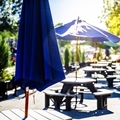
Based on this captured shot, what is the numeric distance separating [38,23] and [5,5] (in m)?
28.7

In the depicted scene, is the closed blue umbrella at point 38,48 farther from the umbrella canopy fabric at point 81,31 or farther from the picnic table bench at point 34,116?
the umbrella canopy fabric at point 81,31

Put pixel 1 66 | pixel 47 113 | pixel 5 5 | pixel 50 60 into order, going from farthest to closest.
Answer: pixel 5 5, pixel 1 66, pixel 47 113, pixel 50 60

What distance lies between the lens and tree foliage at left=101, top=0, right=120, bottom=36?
23.5 meters

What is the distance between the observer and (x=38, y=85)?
3879mm

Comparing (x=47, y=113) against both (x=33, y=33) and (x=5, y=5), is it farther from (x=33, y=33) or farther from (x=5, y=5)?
(x=5, y=5)

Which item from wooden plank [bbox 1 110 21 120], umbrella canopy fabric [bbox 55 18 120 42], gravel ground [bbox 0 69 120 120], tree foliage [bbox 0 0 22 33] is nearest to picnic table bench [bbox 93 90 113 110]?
gravel ground [bbox 0 69 120 120]

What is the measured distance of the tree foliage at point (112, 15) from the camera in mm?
23509

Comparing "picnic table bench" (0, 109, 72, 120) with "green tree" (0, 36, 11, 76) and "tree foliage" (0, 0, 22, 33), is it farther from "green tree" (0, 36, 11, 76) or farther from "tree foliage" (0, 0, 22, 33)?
"tree foliage" (0, 0, 22, 33)

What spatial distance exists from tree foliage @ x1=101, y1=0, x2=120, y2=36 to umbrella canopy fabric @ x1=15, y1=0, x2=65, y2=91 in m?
20.8

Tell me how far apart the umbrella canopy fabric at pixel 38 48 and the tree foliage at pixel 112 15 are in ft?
68.3

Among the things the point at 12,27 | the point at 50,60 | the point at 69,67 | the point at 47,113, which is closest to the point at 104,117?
the point at 47,113

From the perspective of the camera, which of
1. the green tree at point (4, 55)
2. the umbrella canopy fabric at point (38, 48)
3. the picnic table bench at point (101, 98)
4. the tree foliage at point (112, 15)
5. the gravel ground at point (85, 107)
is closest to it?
the umbrella canopy fabric at point (38, 48)

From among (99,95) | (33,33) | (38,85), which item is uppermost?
(33,33)

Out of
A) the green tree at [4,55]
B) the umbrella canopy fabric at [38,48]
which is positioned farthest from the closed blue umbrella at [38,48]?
the green tree at [4,55]
